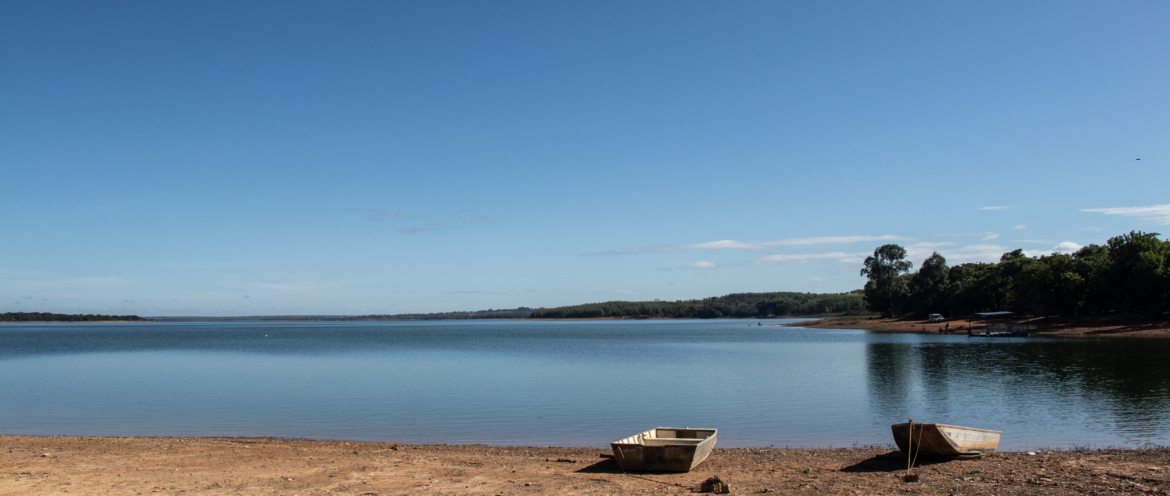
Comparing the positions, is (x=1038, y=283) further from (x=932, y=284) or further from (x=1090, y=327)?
(x=932, y=284)

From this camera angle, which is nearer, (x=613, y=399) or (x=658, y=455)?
(x=658, y=455)

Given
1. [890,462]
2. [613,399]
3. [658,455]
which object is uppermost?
[658,455]

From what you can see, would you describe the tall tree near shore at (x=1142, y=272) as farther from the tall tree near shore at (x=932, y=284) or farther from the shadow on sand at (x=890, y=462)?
the shadow on sand at (x=890, y=462)

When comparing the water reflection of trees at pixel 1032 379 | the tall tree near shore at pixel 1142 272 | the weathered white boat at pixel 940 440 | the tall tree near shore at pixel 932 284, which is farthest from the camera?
the tall tree near shore at pixel 932 284

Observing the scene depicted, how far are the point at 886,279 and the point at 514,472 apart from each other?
116328 millimetres

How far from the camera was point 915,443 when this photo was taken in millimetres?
13164

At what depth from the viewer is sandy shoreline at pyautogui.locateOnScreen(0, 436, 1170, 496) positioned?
11258 mm

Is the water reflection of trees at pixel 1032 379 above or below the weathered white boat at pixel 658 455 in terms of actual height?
below

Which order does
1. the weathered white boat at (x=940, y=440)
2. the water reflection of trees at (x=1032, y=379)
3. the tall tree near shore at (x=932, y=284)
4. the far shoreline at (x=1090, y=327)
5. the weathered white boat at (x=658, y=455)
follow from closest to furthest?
the weathered white boat at (x=658, y=455), the weathered white boat at (x=940, y=440), the water reflection of trees at (x=1032, y=379), the far shoreline at (x=1090, y=327), the tall tree near shore at (x=932, y=284)

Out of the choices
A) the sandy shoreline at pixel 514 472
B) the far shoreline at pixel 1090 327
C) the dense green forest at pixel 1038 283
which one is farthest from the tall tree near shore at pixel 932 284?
the sandy shoreline at pixel 514 472

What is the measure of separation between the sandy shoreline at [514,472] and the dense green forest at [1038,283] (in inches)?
2515

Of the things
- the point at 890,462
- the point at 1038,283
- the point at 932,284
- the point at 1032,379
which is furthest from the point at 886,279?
the point at 890,462

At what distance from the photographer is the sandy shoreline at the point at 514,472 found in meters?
11.3

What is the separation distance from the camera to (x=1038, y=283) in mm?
75625
